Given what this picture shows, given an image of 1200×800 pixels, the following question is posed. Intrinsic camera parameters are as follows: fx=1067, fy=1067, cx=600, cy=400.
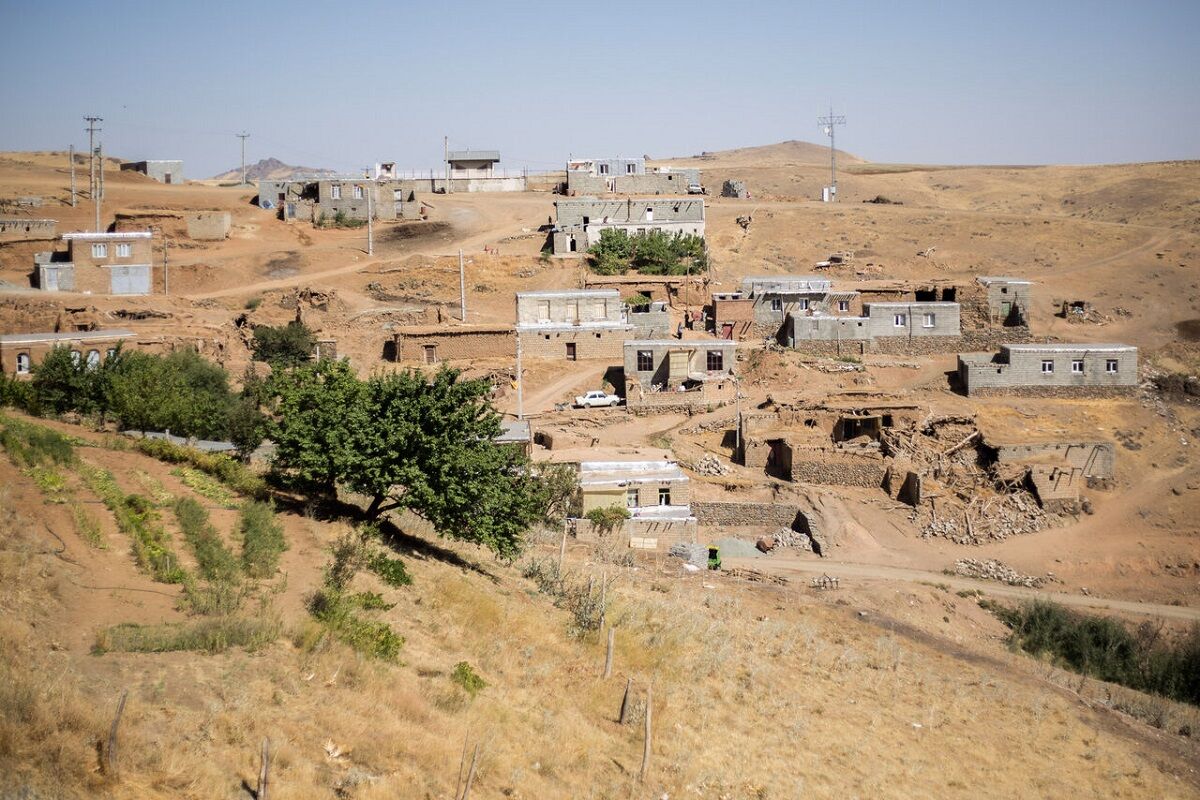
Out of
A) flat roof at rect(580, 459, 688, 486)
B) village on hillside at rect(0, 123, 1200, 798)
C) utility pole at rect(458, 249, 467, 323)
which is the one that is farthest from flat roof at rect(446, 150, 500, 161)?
flat roof at rect(580, 459, 688, 486)

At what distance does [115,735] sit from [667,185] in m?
54.1

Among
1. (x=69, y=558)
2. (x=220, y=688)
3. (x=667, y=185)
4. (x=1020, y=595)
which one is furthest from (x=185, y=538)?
(x=667, y=185)

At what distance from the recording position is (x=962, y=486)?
3409 centimetres

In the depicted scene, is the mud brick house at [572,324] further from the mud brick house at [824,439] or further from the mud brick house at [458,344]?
the mud brick house at [824,439]

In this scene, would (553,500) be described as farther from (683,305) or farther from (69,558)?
(683,305)

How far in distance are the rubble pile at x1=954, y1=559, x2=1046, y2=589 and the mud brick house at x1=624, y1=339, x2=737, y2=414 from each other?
11619 millimetres

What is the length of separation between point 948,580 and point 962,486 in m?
5.62

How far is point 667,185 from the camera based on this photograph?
199ft

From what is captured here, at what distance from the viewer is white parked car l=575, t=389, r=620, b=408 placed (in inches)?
→ 1544

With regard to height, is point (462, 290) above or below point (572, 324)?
above

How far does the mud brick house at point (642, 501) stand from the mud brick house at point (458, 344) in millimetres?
12970

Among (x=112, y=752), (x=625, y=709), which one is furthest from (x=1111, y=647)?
(x=112, y=752)

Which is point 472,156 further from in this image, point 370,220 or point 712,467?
point 712,467

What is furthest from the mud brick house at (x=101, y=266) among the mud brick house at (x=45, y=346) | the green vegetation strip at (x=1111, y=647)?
the green vegetation strip at (x=1111, y=647)
